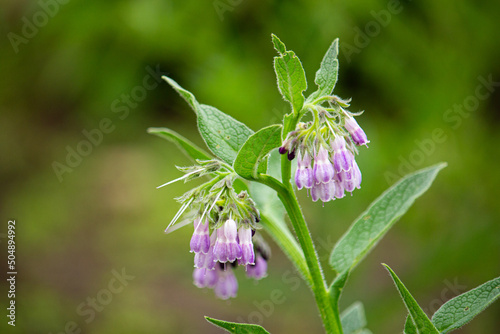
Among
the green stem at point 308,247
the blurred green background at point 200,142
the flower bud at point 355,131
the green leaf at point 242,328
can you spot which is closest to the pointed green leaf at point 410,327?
the green stem at point 308,247

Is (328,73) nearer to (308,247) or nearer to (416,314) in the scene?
(308,247)

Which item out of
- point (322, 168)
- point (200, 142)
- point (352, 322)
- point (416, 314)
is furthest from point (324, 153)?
point (200, 142)

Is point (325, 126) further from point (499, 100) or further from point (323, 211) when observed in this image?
point (499, 100)

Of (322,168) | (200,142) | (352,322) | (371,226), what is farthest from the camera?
(200,142)

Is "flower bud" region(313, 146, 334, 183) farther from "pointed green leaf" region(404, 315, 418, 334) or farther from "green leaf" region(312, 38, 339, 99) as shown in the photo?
"pointed green leaf" region(404, 315, 418, 334)

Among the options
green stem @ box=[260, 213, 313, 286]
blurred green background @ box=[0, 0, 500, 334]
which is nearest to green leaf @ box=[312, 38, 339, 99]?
green stem @ box=[260, 213, 313, 286]
